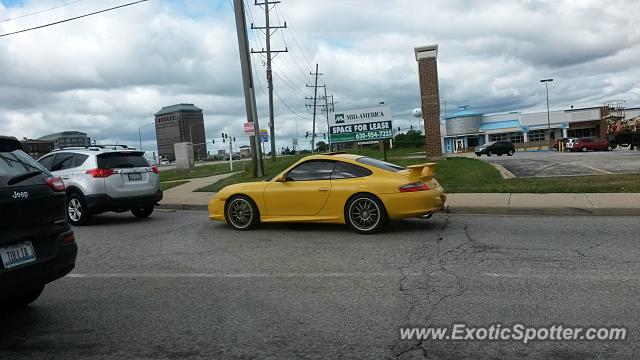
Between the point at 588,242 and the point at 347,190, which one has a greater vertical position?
the point at 347,190

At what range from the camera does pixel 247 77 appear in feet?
66.1

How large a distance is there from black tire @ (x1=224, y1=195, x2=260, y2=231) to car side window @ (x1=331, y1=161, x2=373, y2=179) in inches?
63.0

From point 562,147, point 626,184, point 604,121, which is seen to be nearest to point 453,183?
point 626,184

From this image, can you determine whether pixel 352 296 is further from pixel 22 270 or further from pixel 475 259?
pixel 22 270

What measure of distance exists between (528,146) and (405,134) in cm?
4175

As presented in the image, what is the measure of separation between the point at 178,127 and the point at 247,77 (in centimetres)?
8088

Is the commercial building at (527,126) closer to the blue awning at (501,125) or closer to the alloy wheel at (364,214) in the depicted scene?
the blue awning at (501,125)

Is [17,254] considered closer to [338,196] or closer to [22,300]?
[22,300]

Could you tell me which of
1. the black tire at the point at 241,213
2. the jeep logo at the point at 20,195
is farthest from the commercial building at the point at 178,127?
the jeep logo at the point at 20,195

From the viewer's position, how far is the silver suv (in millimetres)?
10977

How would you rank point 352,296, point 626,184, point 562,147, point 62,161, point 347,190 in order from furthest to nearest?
point 562,147
point 626,184
point 62,161
point 347,190
point 352,296

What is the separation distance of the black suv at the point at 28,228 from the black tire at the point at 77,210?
640 centimetres

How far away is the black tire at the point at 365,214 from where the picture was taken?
851cm

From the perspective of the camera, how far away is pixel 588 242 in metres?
7.40
